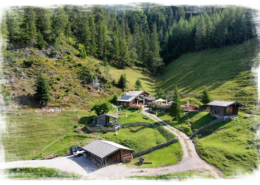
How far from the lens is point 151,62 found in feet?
355

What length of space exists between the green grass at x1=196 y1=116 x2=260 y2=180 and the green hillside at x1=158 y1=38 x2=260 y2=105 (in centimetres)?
1548

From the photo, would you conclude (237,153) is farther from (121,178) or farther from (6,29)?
(6,29)

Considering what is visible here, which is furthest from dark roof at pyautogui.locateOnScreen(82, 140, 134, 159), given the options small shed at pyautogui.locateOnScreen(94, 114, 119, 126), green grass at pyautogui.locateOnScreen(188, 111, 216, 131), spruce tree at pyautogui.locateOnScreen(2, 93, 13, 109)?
spruce tree at pyautogui.locateOnScreen(2, 93, 13, 109)

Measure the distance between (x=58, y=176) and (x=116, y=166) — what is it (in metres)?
8.65

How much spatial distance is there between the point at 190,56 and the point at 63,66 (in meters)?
69.6

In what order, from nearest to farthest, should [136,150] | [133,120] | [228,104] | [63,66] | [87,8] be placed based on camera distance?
1. [136,150]
2. [228,104]
3. [133,120]
4. [63,66]
5. [87,8]

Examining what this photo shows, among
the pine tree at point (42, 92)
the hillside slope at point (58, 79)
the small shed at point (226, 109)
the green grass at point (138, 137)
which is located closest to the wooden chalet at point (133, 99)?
the hillside slope at point (58, 79)

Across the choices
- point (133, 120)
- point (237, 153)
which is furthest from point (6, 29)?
point (237, 153)

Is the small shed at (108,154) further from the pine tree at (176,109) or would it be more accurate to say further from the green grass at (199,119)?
the pine tree at (176,109)

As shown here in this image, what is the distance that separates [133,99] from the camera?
6200 centimetres

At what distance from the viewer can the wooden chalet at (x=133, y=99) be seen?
60.9 m

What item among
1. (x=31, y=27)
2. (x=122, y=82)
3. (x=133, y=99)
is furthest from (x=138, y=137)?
(x=31, y=27)

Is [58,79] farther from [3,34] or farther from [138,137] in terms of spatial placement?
[138,137]

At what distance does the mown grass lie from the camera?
77.3ft
